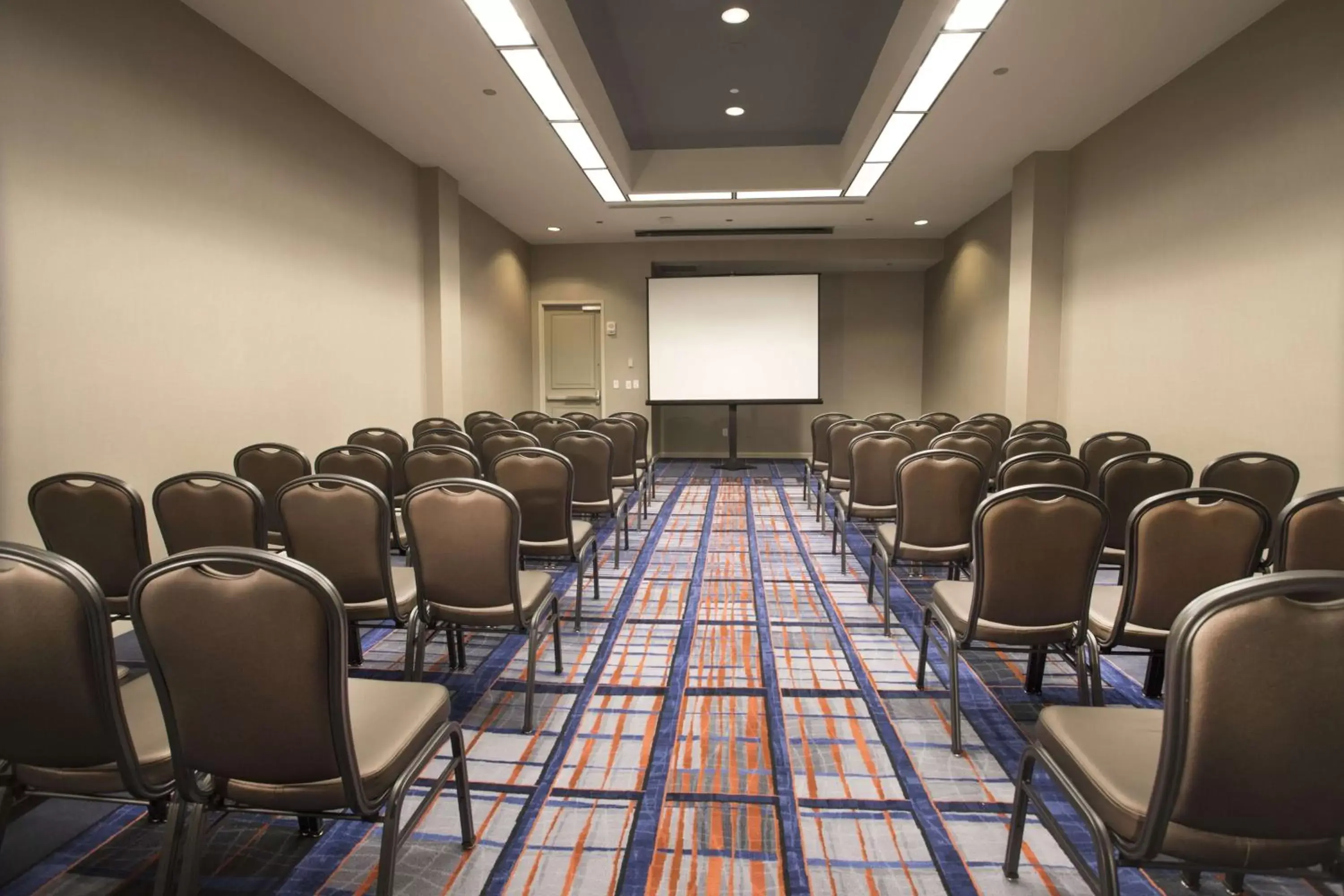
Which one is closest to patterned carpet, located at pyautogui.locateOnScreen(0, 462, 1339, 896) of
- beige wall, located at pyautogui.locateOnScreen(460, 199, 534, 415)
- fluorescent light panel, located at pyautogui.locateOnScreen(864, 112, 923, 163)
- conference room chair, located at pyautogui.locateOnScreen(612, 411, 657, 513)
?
conference room chair, located at pyautogui.locateOnScreen(612, 411, 657, 513)

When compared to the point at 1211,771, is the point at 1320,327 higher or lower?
higher

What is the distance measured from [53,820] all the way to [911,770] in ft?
8.30

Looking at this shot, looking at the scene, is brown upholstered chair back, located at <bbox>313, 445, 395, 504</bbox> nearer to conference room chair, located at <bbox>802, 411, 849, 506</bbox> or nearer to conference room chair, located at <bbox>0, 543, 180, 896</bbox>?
conference room chair, located at <bbox>0, 543, 180, 896</bbox>

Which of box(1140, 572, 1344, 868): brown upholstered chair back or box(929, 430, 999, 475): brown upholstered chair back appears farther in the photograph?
box(929, 430, 999, 475): brown upholstered chair back

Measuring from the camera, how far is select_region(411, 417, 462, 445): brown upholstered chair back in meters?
5.23

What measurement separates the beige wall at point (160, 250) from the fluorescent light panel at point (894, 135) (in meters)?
4.49

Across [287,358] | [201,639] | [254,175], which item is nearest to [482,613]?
[201,639]

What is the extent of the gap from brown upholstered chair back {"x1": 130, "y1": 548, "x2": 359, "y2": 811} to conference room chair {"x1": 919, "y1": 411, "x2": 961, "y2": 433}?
4.99 m

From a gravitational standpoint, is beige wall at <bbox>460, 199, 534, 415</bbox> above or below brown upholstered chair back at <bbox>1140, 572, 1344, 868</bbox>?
above

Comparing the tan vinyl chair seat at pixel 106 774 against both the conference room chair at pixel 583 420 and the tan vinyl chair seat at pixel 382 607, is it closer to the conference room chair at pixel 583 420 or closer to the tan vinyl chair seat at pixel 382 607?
the tan vinyl chair seat at pixel 382 607

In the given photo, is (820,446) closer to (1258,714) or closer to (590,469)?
(590,469)

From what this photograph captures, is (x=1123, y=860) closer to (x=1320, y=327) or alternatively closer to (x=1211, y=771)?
(x=1211, y=771)

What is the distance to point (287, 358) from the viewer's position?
4.84 meters

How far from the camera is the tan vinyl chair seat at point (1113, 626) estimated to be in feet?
7.13
